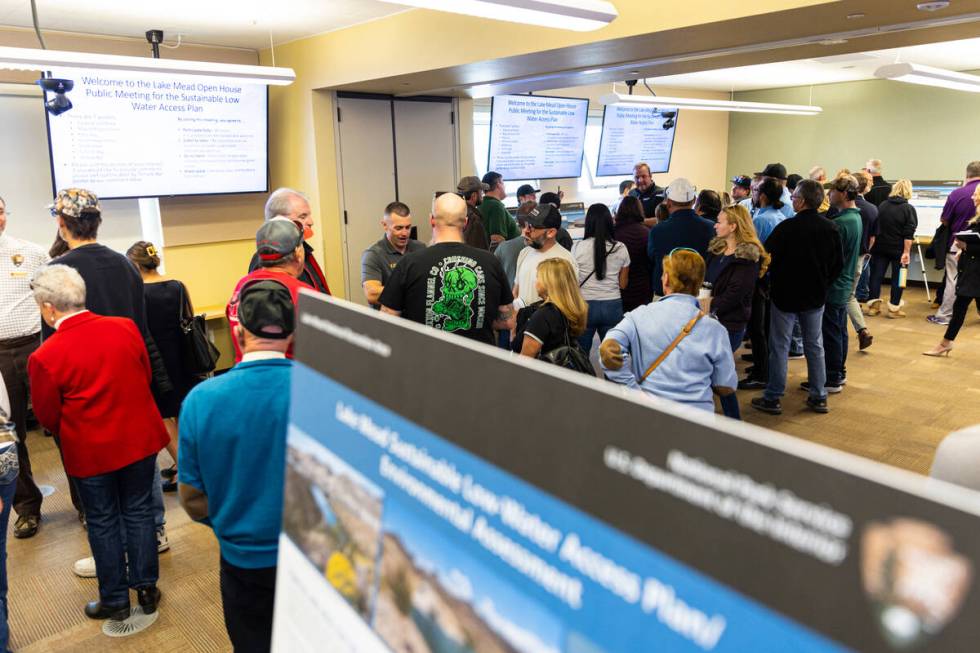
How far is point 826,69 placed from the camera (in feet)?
29.4

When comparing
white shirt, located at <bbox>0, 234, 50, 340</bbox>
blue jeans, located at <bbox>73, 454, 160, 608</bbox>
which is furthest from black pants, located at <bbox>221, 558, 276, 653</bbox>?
Result: white shirt, located at <bbox>0, 234, 50, 340</bbox>

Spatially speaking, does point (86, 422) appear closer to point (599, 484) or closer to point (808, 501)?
point (599, 484)

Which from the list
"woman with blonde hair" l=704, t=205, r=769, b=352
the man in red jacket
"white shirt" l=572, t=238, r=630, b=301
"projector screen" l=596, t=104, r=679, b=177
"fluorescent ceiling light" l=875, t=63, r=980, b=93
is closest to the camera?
the man in red jacket

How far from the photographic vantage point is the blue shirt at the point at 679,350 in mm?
2570

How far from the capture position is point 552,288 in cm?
281

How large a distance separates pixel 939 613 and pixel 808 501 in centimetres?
9

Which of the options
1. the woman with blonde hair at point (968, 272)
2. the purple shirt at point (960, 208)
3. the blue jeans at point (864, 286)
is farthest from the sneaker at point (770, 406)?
the blue jeans at point (864, 286)

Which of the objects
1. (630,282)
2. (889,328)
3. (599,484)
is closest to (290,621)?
(599,484)

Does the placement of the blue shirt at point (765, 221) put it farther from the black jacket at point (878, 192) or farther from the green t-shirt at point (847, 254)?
the black jacket at point (878, 192)

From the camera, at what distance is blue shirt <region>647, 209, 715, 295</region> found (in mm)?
4641

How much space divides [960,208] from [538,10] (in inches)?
253

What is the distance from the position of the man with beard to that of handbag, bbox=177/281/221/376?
1.71m

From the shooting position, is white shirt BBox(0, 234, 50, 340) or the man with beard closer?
white shirt BBox(0, 234, 50, 340)

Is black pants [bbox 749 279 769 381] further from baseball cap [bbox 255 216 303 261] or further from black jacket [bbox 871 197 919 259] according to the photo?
baseball cap [bbox 255 216 303 261]
